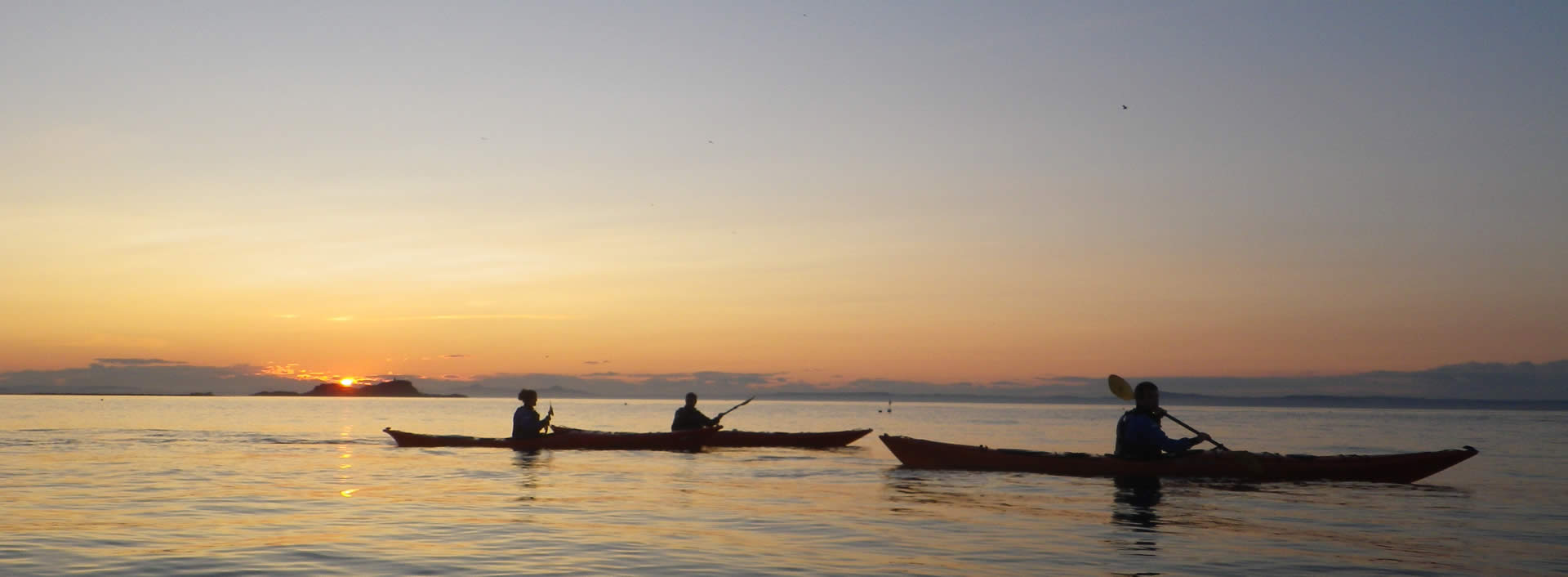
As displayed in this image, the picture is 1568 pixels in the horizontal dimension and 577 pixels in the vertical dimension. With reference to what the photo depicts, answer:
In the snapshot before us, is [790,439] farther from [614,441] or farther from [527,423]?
[527,423]

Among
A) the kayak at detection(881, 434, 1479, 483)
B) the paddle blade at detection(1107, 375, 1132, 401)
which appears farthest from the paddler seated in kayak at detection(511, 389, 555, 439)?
the paddle blade at detection(1107, 375, 1132, 401)

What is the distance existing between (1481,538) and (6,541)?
55.4 feet

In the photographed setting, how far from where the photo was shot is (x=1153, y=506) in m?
16.7

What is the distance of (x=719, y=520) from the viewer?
14.8 m

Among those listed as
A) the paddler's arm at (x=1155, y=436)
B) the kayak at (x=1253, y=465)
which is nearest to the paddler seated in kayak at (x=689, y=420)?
the kayak at (x=1253, y=465)

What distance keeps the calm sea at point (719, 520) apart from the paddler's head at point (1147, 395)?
4.94 feet

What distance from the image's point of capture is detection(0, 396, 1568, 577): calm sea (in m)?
11.1

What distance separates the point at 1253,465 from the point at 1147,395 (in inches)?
127

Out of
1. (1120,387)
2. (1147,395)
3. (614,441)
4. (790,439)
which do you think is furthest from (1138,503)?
(790,439)

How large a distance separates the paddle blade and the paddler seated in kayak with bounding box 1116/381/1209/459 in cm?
208

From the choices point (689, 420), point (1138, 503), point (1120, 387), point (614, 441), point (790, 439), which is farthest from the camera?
point (790, 439)

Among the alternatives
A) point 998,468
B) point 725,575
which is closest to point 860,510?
point 725,575

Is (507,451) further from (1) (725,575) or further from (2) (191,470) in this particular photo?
(1) (725,575)

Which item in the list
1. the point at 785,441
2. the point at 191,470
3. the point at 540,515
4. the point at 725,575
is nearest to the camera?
the point at 725,575
